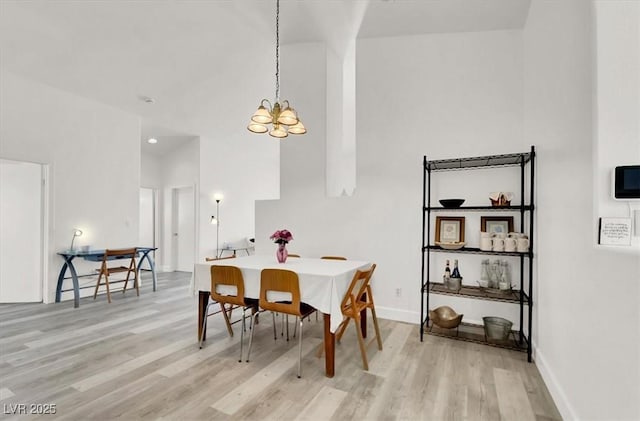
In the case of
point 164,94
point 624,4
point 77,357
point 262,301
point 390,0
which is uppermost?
point 390,0

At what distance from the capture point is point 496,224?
3.20 metres

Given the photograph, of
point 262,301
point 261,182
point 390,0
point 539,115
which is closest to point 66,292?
point 262,301

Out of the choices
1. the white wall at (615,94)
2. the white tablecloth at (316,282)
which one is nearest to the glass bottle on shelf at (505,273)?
the white tablecloth at (316,282)

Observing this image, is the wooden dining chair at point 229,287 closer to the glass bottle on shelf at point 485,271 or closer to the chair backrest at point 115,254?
the glass bottle on shelf at point 485,271

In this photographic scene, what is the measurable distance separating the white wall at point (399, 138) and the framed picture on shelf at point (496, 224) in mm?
297

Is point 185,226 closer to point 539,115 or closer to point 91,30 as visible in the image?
point 91,30

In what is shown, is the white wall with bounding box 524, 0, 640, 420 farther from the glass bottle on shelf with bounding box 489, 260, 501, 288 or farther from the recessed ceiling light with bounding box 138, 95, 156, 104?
the recessed ceiling light with bounding box 138, 95, 156, 104

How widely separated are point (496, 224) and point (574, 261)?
1439 millimetres

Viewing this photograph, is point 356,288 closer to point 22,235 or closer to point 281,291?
point 281,291

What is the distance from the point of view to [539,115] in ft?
8.59

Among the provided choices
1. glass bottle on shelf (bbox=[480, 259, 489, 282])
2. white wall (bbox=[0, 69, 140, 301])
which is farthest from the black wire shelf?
white wall (bbox=[0, 69, 140, 301])

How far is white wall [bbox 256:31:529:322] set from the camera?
3332mm

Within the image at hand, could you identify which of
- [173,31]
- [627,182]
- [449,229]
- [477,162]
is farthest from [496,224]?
[173,31]

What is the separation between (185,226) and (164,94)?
3147 mm
